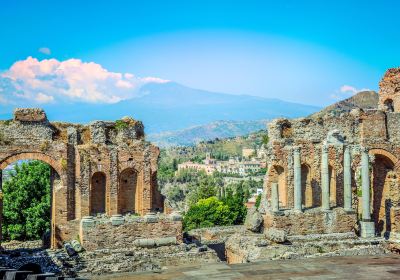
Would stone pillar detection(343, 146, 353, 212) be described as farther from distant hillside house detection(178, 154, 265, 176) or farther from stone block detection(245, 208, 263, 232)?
distant hillside house detection(178, 154, 265, 176)

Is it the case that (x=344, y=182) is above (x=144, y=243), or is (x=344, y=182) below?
above

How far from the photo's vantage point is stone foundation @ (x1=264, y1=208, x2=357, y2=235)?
25.1m

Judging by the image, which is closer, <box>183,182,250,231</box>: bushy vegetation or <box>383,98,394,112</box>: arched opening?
<box>383,98,394,112</box>: arched opening

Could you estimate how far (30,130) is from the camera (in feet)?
82.1

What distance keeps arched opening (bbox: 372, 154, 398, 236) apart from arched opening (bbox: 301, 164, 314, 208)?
4525mm

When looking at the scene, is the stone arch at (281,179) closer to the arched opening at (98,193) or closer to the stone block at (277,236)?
the stone block at (277,236)

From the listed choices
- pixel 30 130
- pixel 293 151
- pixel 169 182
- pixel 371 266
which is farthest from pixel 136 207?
pixel 169 182

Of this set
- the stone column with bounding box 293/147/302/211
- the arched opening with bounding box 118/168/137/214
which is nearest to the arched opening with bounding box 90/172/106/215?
the arched opening with bounding box 118/168/137/214

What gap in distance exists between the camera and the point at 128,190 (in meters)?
28.2

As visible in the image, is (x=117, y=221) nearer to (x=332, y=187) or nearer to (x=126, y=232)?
(x=126, y=232)

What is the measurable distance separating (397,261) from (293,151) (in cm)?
1111

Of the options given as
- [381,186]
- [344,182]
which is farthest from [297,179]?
[381,186]

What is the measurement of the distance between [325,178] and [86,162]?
13265 mm

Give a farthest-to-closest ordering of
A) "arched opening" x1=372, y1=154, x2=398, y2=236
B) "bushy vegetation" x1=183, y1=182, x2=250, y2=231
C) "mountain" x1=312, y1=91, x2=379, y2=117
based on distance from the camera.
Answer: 1. "mountain" x1=312, y1=91, x2=379, y2=117
2. "bushy vegetation" x1=183, y1=182, x2=250, y2=231
3. "arched opening" x1=372, y1=154, x2=398, y2=236
